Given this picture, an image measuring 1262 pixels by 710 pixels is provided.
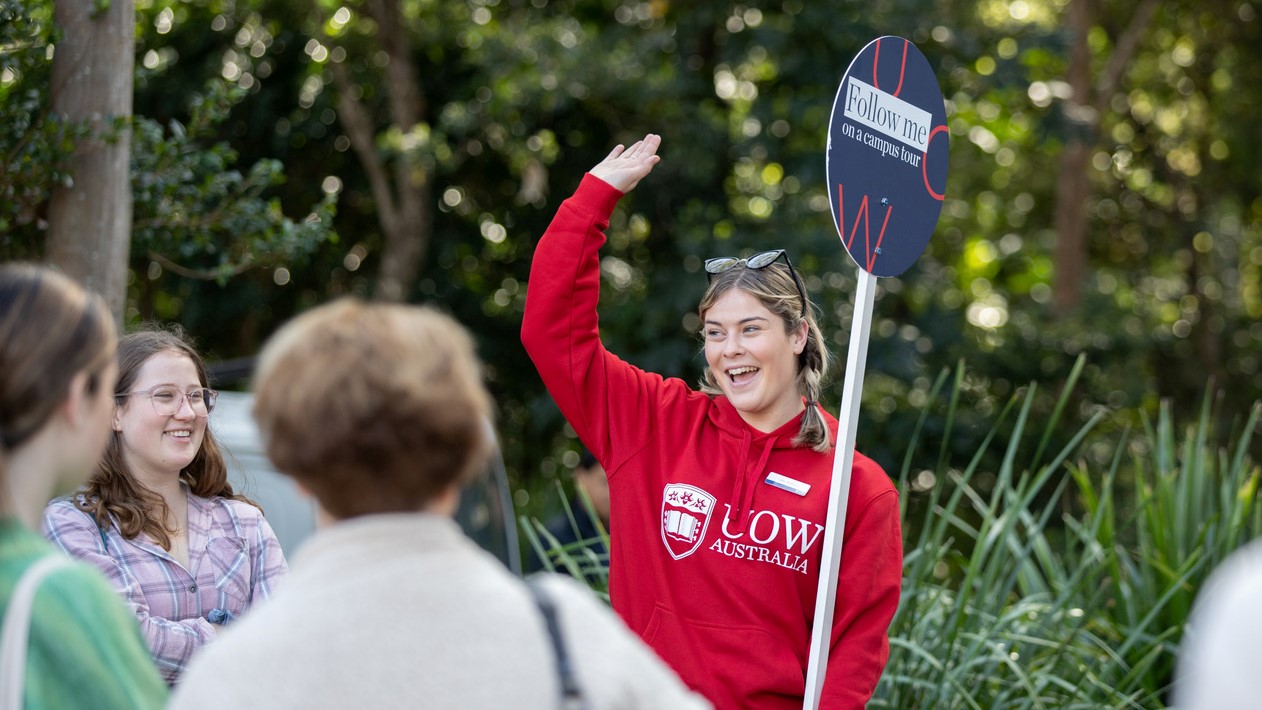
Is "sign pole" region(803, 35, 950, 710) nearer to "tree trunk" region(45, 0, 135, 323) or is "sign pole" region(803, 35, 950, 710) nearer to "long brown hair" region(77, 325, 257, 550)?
"long brown hair" region(77, 325, 257, 550)

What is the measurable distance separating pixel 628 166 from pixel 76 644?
1.71 metres

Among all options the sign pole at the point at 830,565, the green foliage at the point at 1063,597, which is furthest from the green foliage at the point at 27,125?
the green foliage at the point at 1063,597

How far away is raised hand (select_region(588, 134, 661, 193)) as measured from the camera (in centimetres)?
291

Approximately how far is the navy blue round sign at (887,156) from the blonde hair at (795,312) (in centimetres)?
18

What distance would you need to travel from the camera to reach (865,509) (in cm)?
284

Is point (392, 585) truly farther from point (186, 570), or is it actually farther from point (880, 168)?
point (880, 168)

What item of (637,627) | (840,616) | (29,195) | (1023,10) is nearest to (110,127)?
(29,195)

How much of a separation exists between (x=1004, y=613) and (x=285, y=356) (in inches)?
141

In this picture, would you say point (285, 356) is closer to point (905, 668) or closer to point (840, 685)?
point (840, 685)

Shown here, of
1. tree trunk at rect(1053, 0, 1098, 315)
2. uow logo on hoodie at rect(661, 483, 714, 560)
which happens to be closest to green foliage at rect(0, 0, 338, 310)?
uow logo on hoodie at rect(661, 483, 714, 560)

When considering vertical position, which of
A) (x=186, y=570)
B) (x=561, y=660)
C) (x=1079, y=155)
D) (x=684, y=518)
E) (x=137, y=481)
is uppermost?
(x=1079, y=155)

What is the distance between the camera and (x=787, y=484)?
287 cm

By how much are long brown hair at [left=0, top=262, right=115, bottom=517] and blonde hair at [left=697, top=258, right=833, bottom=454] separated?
1561 millimetres

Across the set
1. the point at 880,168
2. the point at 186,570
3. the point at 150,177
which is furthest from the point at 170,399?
the point at 150,177
